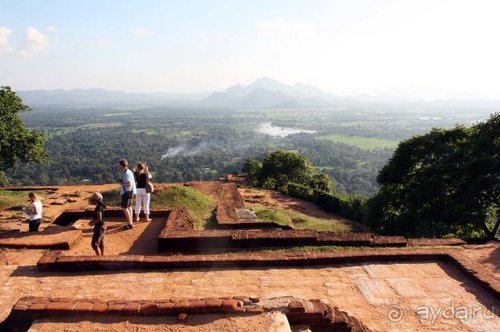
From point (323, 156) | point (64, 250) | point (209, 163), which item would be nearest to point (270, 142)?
point (323, 156)

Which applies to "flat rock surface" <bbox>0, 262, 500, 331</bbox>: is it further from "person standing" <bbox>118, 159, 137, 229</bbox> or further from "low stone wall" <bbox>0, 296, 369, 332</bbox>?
"person standing" <bbox>118, 159, 137, 229</bbox>

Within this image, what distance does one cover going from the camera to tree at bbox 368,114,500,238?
12875mm

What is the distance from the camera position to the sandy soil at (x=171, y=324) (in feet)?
14.3

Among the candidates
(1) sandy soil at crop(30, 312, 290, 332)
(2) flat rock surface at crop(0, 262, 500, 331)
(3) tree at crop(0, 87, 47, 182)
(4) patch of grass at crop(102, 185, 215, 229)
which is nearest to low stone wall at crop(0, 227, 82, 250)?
(2) flat rock surface at crop(0, 262, 500, 331)

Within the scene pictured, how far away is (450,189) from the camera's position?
44.7ft

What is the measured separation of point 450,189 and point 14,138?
53.4 ft

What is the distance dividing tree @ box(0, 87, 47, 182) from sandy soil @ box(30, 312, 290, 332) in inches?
563

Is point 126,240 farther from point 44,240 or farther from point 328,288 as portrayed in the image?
point 328,288

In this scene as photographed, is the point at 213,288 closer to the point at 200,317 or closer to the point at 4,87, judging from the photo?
the point at 200,317

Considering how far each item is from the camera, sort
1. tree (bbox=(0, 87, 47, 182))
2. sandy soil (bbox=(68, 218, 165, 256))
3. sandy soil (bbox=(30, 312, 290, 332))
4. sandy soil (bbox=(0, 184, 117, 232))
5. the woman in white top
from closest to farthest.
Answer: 1. sandy soil (bbox=(30, 312, 290, 332))
2. sandy soil (bbox=(68, 218, 165, 256))
3. the woman in white top
4. sandy soil (bbox=(0, 184, 117, 232))
5. tree (bbox=(0, 87, 47, 182))

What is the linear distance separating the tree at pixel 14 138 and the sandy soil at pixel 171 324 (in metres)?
14.3

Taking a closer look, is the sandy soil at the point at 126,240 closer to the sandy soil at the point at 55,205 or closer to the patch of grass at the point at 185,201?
the patch of grass at the point at 185,201

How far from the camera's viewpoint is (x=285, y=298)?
5.02 m

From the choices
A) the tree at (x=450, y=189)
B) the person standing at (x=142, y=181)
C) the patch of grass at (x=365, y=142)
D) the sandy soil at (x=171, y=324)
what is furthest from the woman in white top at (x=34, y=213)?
the patch of grass at (x=365, y=142)
